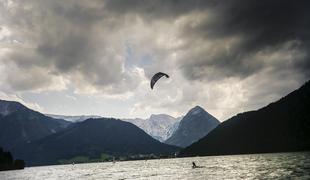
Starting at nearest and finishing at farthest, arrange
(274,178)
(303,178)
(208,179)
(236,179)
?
(303,178)
(274,178)
(236,179)
(208,179)

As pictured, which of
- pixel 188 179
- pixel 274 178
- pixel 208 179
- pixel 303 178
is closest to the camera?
pixel 303 178

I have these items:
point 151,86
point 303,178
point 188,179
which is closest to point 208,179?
point 188,179

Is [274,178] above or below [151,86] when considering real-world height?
below

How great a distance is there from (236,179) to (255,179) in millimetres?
5591

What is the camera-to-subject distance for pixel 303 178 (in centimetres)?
6831

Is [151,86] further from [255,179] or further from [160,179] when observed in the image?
[160,179]

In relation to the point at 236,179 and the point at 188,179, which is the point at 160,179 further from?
the point at 236,179

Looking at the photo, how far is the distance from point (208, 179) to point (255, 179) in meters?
14.6

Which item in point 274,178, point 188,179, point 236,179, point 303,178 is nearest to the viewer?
point 303,178

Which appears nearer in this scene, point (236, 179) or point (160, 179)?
point (236, 179)

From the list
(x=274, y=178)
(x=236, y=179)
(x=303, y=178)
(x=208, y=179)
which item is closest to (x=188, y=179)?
(x=208, y=179)

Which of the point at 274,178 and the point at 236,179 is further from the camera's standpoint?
the point at 236,179

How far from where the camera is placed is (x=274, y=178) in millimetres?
74875

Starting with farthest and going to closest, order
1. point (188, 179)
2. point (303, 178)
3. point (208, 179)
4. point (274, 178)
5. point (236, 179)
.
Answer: point (188, 179) < point (208, 179) < point (236, 179) < point (274, 178) < point (303, 178)
